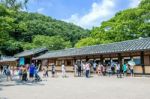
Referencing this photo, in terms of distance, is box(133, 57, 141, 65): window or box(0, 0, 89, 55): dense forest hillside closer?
box(133, 57, 141, 65): window

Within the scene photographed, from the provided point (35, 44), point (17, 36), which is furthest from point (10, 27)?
point (17, 36)

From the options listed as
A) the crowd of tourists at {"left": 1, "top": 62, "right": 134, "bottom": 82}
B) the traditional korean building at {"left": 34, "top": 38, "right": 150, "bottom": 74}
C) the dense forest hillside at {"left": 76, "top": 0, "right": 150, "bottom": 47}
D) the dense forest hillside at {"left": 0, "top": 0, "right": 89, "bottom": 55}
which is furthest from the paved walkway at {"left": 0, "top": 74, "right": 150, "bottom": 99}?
the dense forest hillside at {"left": 0, "top": 0, "right": 89, "bottom": 55}

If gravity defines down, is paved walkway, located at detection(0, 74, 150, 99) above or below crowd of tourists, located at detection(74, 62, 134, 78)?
below

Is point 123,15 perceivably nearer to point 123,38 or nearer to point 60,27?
point 123,38

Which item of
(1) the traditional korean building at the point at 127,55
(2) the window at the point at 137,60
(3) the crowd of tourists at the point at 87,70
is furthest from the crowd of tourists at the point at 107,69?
(1) the traditional korean building at the point at 127,55

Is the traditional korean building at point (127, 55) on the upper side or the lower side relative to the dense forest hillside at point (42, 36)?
lower

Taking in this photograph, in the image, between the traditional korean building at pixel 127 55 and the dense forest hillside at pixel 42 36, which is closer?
the traditional korean building at pixel 127 55

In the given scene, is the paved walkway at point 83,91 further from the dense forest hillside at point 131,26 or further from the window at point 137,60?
the dense forest hillside at point 131,26

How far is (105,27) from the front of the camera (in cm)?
5209

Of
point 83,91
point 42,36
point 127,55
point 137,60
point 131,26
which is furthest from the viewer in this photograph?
point 42,36

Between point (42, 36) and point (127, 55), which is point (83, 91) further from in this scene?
point (42, 36)

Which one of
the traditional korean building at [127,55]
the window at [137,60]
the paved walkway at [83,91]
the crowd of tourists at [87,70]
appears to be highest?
the traditional korean building at [127,55]

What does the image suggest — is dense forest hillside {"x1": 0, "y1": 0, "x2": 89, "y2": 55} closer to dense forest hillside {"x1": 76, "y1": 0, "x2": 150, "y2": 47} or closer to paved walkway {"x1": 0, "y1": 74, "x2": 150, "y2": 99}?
dense forest hillside {"x1": 76, "y1": 0, "x2": 150, "y2": 47}

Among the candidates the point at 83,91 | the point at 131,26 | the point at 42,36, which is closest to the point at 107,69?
the point at 83,91
